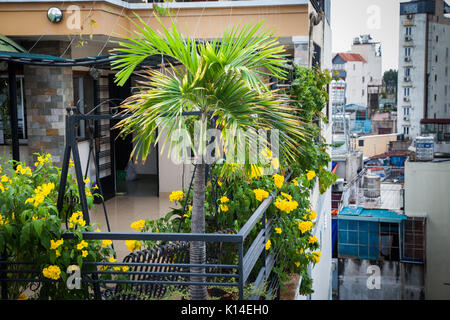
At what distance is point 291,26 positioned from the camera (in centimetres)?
830

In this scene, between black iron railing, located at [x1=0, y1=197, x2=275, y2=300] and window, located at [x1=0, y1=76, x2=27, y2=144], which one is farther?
window, located at [x1=0, y1=76, x2=27, y2=144]

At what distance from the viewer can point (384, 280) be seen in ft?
59.9

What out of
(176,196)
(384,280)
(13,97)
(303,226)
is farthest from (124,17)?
(384,280)

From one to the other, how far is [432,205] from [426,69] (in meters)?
14.0

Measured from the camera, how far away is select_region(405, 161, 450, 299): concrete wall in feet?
53.0

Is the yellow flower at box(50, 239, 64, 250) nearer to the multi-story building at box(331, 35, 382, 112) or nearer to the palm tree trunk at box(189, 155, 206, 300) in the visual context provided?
the palm tree trunk at box(189, 155, 206, 300)

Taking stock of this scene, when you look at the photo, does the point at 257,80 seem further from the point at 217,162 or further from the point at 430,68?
the point at 430,68

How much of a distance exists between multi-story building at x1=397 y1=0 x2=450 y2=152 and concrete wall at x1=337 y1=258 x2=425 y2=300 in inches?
228

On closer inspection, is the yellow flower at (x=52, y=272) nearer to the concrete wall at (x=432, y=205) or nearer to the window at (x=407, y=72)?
the concrete wall at (x=432, y=205)

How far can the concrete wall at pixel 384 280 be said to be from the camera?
17.7 metres

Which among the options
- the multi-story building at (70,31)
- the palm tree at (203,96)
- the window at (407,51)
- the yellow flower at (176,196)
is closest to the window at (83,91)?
the multi-story building at (70,31)

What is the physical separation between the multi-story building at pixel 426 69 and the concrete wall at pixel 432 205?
4977mm

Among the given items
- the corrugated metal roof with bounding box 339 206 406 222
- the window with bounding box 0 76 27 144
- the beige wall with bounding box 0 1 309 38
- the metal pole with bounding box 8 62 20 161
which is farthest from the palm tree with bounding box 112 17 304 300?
the corrugated metal roof with bounding box 339 206 406 222
